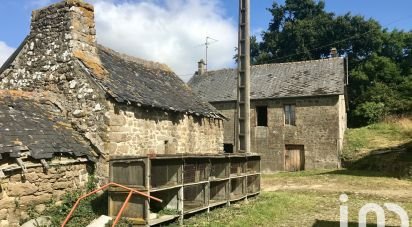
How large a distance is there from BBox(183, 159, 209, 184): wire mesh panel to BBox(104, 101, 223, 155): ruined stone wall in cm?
222

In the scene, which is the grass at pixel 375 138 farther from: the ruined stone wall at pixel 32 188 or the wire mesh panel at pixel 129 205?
the ruined stone wall at pixel 32 188

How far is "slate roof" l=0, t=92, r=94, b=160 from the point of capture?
8598mm

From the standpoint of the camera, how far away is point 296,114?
2527cm

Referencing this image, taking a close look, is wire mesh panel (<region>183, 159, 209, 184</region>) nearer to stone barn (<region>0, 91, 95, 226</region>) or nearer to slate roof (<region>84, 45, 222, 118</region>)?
stone barn (<region>0, 91, 95, 226</region>)

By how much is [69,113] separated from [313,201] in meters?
8.13

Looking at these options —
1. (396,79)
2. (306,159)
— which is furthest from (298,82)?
(396,79)

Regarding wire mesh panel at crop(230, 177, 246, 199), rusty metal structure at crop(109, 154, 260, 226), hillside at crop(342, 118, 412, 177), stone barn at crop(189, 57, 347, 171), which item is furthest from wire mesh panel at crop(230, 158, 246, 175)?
stone barn at crop(189, 57, 347, 171)

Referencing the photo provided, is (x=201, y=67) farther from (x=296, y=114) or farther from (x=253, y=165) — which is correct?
(x=253, y=165)

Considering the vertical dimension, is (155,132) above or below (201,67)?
below

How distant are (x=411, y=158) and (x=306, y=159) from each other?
6.23 m

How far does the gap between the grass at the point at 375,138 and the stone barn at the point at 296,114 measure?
0.73 meters

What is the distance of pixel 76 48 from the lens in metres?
11.7

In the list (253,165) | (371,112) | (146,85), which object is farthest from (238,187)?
(371,112)

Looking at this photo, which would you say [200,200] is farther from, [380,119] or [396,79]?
[396,79]
